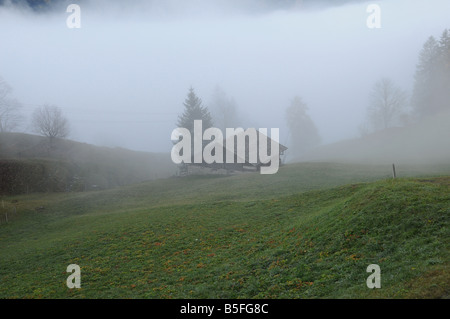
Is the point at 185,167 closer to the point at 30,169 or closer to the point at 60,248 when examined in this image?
the point at 30,169

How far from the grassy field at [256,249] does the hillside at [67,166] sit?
18580mm

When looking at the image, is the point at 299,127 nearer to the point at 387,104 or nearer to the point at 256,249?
the point at 387,104

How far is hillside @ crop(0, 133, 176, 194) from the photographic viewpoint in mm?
42250

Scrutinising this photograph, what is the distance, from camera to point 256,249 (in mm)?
13562

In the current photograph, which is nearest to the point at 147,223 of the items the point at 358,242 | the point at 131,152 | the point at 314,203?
the point at 314,203

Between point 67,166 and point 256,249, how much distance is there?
4647cm

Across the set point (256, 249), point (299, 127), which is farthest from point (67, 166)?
point (299, 127)

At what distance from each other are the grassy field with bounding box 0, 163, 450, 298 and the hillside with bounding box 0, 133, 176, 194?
18580 millimetres

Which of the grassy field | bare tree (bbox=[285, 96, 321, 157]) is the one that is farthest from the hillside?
bare tree (bbox=[285, 96, 321, 157])

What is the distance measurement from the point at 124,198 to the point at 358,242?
30901 millimetres

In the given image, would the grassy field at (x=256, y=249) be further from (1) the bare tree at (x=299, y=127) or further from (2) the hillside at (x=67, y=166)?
(1) the bare tree at (x=299, y=127)

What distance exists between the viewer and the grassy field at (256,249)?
29.0 ft

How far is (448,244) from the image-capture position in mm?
8953

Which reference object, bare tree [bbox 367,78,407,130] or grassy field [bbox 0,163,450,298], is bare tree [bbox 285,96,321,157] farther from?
grassy field [bbox 0,163,450,298]
